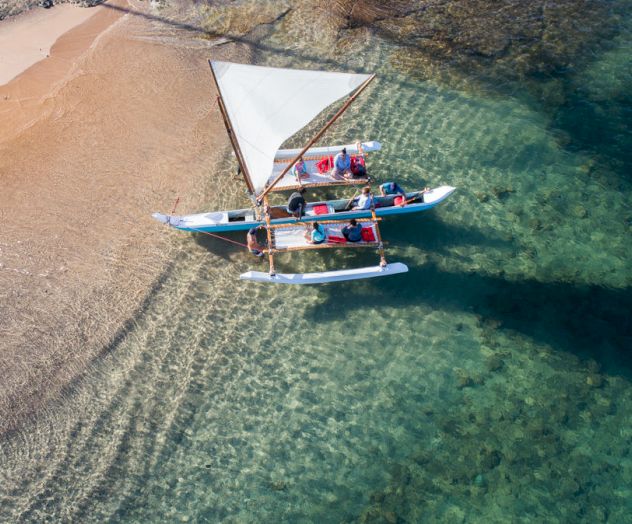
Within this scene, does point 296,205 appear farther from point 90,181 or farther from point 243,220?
point 90,181

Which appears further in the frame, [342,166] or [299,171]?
[299,171]

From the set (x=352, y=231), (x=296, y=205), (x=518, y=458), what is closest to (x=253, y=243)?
(x=296, y=205)

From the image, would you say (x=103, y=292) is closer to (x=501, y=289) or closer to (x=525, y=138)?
(x=501, y=289)

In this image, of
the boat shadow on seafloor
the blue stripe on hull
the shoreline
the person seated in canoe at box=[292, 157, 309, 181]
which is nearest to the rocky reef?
the boat shadow on seafloor

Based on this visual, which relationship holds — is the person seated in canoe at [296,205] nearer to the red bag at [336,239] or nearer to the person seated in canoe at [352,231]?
the red bag at [336,239]

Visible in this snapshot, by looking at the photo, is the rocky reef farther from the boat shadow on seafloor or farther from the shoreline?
the shoreline

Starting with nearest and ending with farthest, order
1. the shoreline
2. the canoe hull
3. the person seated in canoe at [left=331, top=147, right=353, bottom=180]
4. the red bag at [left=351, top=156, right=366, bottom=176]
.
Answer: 1. the canoe hull
2. the person seated in canoe at [left=331, top=147, right=353, bottom=180]
3. the red bag at [left=351, top=156, right=366, bottom=176]
4. the shoreline
